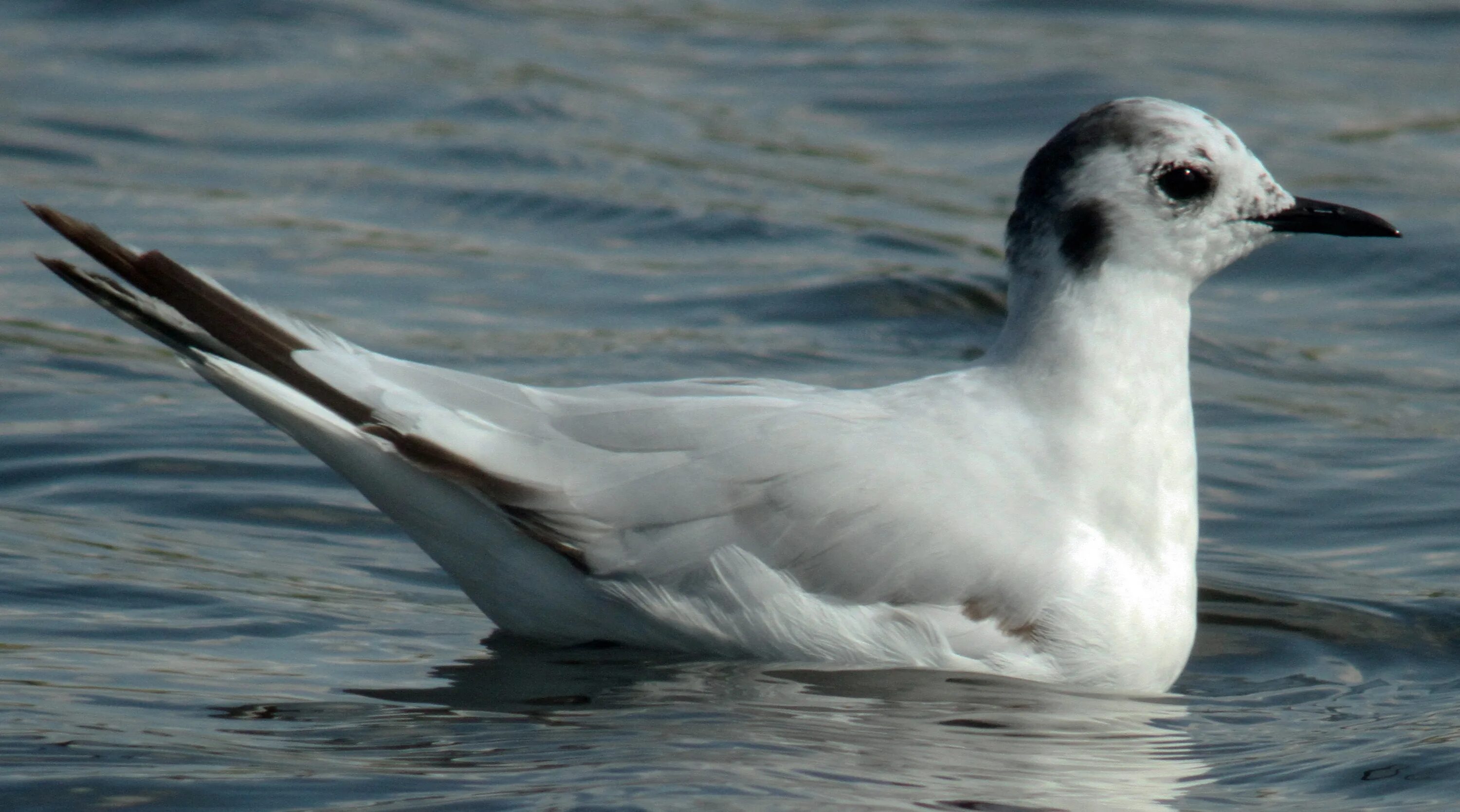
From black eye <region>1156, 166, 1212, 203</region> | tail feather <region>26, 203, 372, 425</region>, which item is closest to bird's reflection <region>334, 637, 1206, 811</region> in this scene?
tail feather <region>26, 203, 372, 425</region>

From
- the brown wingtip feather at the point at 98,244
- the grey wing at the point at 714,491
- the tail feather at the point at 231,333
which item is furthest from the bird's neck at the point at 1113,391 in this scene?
the brown wingtip feather at the point at 98,244

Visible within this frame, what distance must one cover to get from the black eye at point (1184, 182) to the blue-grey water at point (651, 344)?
1.28 metres

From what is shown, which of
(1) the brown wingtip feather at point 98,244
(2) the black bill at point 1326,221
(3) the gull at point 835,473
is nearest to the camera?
(1) the brown wingtip feather at point 98,244

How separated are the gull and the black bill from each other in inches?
8.5

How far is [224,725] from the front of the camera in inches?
172

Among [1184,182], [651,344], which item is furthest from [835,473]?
[651,344]

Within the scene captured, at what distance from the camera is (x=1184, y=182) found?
518 centimetres

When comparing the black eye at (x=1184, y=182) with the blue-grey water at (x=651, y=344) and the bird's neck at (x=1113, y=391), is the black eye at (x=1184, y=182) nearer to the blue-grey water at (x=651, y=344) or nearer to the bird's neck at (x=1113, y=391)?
the bird's neck at (x=1113, y=391)

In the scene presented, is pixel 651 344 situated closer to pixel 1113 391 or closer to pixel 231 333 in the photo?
pixel 1113 391

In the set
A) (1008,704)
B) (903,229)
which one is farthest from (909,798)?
(903,229)

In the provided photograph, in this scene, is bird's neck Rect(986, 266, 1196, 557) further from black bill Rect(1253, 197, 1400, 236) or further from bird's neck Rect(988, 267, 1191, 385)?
black bill Rect(1253, 197, 1400, 236)

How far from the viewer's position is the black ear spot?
5160mm

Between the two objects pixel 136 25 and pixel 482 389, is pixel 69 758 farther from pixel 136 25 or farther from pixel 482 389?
pixel 136 25

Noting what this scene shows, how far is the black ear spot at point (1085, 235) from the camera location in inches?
203
